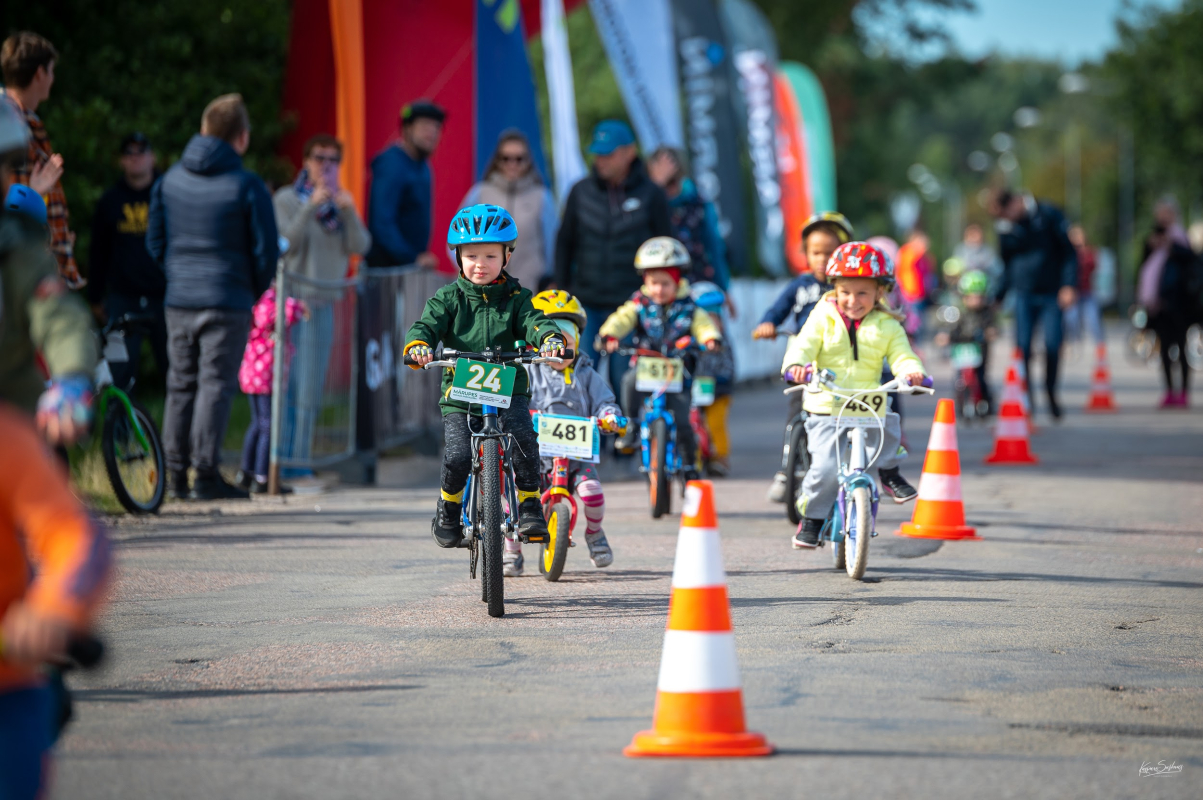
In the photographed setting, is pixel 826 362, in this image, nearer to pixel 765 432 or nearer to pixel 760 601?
pixel 760 601

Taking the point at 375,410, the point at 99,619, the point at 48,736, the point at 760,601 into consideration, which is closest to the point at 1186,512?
the point at 760,601

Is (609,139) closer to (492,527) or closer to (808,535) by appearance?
(808,535)

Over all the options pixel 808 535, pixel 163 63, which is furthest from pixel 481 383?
pixel 163 63

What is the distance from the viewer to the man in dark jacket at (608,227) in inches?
494

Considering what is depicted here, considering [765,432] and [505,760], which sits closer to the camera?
[505,760]

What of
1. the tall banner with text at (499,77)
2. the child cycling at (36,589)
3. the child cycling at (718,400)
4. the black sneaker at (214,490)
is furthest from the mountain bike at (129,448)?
the tall banner with text at (499,77)

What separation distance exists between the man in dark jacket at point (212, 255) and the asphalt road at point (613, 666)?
790 mm

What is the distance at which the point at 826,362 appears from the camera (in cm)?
885

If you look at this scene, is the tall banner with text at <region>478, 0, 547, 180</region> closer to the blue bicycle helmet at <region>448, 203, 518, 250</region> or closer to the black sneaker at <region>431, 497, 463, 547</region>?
the blue bicycle helmet at <region>448, 203, 518, 250</region>

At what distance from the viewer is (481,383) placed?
24.1ft

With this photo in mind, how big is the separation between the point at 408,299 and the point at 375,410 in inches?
50.0

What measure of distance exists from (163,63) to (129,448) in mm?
9546

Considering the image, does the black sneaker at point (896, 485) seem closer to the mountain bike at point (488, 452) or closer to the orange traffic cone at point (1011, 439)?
the mountain bike at point (488, 452)

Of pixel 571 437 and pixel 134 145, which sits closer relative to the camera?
pixel 571 437
